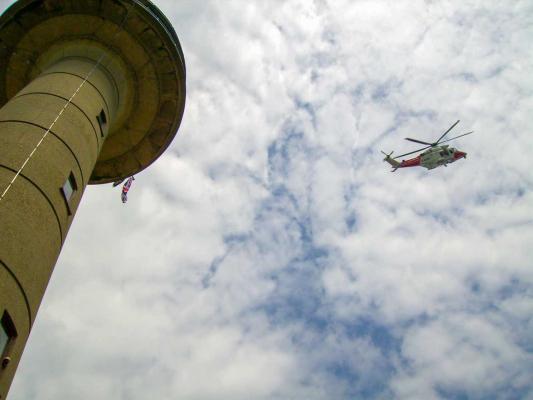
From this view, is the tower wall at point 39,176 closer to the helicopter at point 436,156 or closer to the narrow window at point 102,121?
the narrow window at point 102,121

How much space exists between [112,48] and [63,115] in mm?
5671

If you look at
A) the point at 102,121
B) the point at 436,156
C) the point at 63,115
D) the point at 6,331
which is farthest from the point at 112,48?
the point at 436,156

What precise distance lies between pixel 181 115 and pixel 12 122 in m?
7.94

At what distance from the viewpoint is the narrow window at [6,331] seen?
7508 mm

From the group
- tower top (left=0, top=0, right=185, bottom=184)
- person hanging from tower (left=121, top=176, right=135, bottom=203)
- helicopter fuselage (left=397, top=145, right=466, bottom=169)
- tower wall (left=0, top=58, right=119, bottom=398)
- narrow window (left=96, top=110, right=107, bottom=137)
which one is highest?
helicopter fuselage (left=397, top=145, right=466, bottom=169)

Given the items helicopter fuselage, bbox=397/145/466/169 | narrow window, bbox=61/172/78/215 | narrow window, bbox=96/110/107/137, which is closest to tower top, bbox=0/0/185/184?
narrow window, bbox=96/110/107/137

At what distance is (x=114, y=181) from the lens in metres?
18.9

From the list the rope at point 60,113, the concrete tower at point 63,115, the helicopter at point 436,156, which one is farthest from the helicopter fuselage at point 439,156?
the rope at point 60,113

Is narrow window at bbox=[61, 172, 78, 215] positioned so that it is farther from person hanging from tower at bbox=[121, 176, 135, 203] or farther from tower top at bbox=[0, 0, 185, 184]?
person hanging from tower at bbox=[121, 176, 135, 203]

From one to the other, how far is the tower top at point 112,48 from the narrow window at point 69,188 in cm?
437

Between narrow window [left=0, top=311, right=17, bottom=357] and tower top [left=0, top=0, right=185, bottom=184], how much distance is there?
8.77 m

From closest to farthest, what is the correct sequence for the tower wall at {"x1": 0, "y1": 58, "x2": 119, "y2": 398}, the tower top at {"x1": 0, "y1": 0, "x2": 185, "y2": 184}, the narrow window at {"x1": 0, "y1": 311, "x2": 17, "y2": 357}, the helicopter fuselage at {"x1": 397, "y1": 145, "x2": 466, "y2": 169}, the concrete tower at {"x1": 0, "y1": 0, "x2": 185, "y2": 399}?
the narrow window at {"x1": 0, "y1": 311, "x2": 17, "y2": 357} → the tower wall at {"x1": 0, "y1": 58, "x2": 119, "y2": 398} → the concrete tower at {"x1": 0, "y1": 0, "x2": 185, "y2": 399} → the tower top at {"x1": 0, "y1": 0, "x2": 185, "y2": 184} → the helicopter fuselage at {"x1": 397, "y1": 145, "x2": 466, "y2": 169}

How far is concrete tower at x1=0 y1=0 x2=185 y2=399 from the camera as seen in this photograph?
8156mm

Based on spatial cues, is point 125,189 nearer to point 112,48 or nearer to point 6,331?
point 112,48
